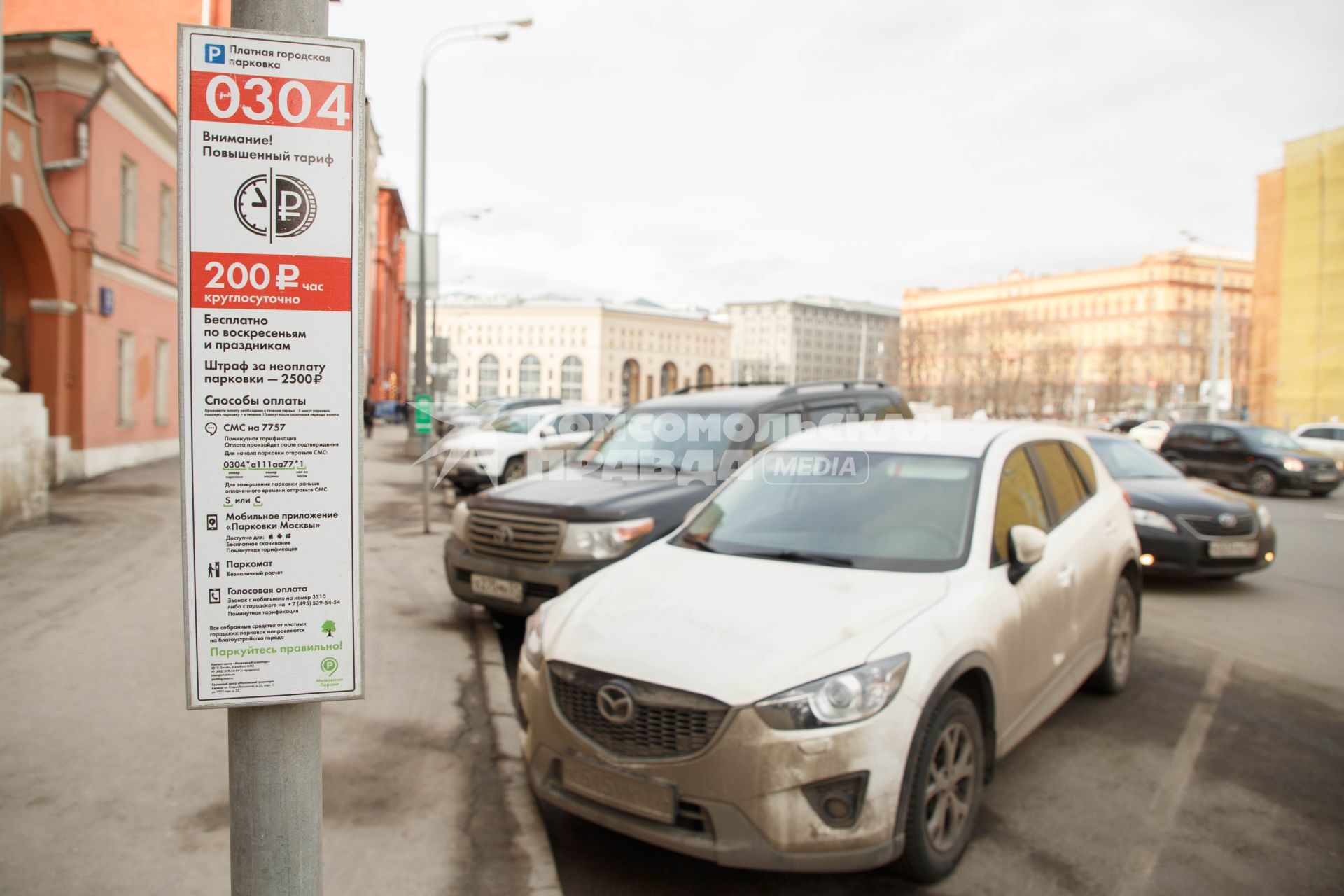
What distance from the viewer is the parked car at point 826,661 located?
2.90m

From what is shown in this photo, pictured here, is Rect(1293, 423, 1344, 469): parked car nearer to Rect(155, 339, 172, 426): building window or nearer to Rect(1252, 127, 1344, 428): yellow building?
Rect(1252, 127, 1344, 428): yellow building

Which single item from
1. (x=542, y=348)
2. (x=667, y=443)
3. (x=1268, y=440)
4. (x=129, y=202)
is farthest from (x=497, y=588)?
(x=542, y=348)

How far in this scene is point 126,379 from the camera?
16.6 m

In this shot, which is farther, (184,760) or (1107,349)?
(1107,349)

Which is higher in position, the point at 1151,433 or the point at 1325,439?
the point at 1325,439

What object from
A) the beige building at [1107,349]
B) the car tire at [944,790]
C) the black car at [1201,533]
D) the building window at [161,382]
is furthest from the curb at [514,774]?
the beige building at [1107,349]

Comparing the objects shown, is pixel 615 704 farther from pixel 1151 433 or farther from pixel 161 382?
pixel 1151 433

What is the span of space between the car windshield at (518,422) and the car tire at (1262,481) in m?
15.7

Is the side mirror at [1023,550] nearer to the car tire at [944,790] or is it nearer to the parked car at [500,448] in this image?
the car tire at [944,790]

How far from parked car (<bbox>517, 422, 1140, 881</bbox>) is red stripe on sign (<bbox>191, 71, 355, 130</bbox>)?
201cm

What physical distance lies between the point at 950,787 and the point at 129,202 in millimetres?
18569

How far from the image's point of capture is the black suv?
19.7 ft

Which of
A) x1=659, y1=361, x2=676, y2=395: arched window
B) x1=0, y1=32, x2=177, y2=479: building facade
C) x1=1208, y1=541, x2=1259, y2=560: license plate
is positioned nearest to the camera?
x1=1208, y1=541, x2=1259, y2=560: license plate

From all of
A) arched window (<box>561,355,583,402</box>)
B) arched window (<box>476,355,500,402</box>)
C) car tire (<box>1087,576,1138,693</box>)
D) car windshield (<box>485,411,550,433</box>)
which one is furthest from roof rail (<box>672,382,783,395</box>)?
arched window (<box>476,355,500,402</box>)
